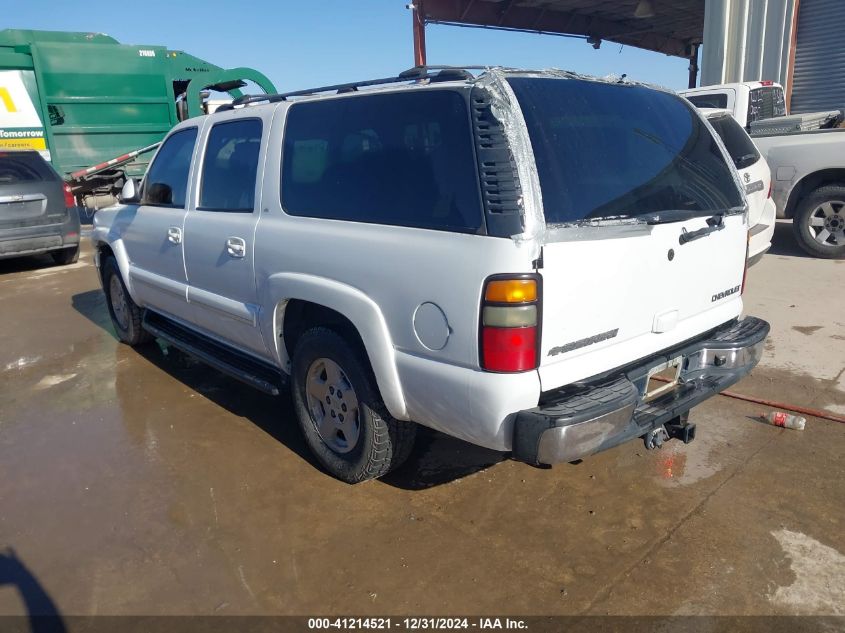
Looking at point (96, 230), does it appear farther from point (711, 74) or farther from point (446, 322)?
point (711, 74)

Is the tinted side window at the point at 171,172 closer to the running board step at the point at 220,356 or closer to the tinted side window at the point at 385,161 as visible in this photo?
the running board step at the point at 220,356

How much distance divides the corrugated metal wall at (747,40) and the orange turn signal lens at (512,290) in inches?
493

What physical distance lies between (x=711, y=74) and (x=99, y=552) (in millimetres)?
13553

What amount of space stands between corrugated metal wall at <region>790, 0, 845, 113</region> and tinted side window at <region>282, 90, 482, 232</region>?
1227 cm

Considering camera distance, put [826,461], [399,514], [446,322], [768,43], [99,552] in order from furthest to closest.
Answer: [768,43] < [826,461] < [399,514] < [99,552] < [446,322]

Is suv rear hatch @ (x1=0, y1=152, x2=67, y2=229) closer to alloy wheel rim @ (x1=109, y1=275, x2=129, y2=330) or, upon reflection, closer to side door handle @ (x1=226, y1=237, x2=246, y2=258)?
alloy wheel rim @ (x1=109, y1=275, x2=129, y2=330)

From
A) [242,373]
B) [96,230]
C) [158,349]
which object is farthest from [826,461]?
[96,230]

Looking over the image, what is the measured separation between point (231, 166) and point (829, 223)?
7.17m

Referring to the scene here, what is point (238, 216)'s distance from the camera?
12.2 feet

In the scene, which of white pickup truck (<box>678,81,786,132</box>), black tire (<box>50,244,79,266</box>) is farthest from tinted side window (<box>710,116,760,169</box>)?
black tire (<box>50,244,79,266</box>)

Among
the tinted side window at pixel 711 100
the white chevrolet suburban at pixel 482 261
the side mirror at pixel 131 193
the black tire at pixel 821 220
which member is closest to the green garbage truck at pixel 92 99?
the side mirror at pixel 131 193

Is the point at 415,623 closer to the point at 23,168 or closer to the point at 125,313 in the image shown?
the point at 125,313

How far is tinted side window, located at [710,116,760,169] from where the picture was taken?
6305mm

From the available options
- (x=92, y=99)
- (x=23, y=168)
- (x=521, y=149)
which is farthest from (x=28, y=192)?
(x=521, y=149)
